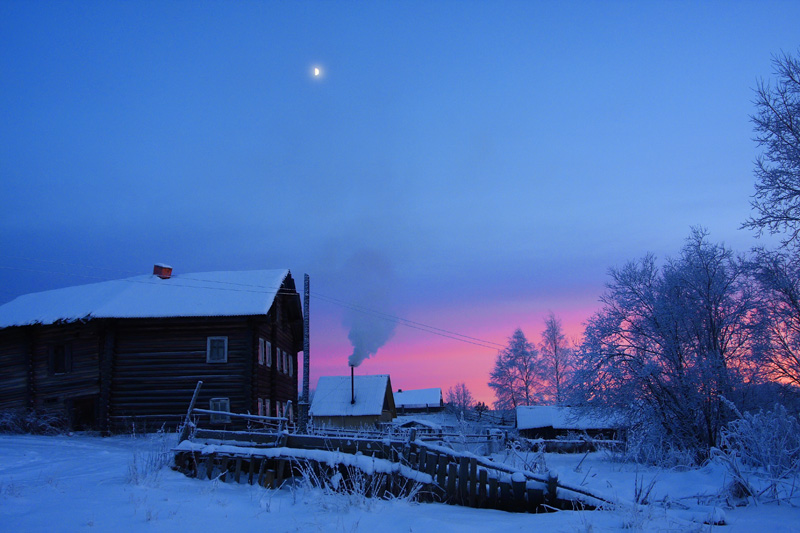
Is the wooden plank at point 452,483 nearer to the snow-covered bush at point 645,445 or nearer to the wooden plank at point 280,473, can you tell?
the wooden plank at point 280,473

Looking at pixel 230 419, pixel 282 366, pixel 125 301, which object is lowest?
pixel 230 419

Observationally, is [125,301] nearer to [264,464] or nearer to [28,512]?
[264,464]

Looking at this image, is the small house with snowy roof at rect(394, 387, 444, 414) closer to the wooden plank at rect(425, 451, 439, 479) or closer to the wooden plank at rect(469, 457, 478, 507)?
the wooden plank at rect(425, 451, 439, 479)

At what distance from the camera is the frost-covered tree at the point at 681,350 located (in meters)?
18.8

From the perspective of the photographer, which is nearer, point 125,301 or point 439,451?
point 439,451

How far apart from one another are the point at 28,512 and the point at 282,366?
2303 centimetres

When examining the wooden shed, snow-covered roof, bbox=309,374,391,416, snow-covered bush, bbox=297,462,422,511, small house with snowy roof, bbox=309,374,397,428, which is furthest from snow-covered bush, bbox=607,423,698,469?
snow-covered roof, bbox=309,374,391,416

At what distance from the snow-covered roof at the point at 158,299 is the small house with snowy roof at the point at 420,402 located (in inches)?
2364

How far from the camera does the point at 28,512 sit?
6.35 meters

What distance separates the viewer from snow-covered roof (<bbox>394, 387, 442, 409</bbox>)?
83.1 m

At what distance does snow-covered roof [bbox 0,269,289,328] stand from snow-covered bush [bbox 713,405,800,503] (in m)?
17.7

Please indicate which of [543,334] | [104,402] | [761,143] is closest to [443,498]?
[761,143]

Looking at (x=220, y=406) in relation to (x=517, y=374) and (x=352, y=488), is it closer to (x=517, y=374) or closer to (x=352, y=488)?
(x=352, y=488)

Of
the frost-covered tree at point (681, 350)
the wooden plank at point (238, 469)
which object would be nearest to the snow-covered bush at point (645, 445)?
the frost-covered tree at point (681, 350)
